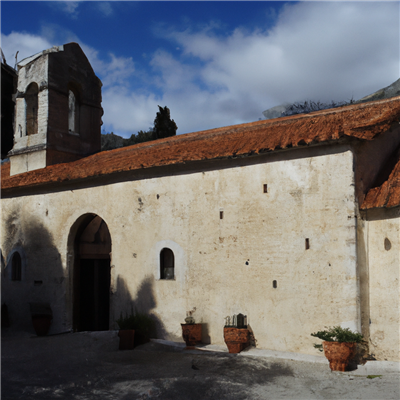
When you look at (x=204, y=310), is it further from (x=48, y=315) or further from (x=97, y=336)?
(x=48, y=315)

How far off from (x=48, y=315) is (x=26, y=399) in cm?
563

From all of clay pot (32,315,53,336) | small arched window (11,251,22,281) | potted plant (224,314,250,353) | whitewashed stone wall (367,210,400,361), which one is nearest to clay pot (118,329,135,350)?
potted plant (224,314,250,353)

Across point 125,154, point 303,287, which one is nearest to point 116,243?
point 125,154

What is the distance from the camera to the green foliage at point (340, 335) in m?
7.05

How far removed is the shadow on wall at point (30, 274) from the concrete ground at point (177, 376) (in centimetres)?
244

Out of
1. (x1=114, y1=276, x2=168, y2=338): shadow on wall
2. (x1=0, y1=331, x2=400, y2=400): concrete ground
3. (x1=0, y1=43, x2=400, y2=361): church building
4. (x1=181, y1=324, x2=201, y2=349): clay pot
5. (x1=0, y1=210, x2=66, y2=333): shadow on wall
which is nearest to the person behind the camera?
(x1=0, y1=331, x2=400, y2=400): concrete ground

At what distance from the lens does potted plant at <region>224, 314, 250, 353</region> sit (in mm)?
8266

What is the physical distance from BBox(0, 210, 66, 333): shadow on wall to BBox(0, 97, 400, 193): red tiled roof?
126cm

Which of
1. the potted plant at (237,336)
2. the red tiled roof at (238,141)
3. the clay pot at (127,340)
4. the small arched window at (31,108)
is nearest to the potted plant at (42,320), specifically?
the clay pot at (127,340)

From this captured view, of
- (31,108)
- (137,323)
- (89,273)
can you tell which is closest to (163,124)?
(31,108)

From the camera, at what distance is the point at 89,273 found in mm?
12383

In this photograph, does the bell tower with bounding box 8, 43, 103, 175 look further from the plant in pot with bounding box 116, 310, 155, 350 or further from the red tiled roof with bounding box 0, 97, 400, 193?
the plant in pot with bounding box 116, 310, 155, 350

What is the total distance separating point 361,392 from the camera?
19.8ft

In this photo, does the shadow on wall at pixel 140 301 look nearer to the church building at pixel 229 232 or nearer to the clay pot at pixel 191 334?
the church building at pixel 229 232
